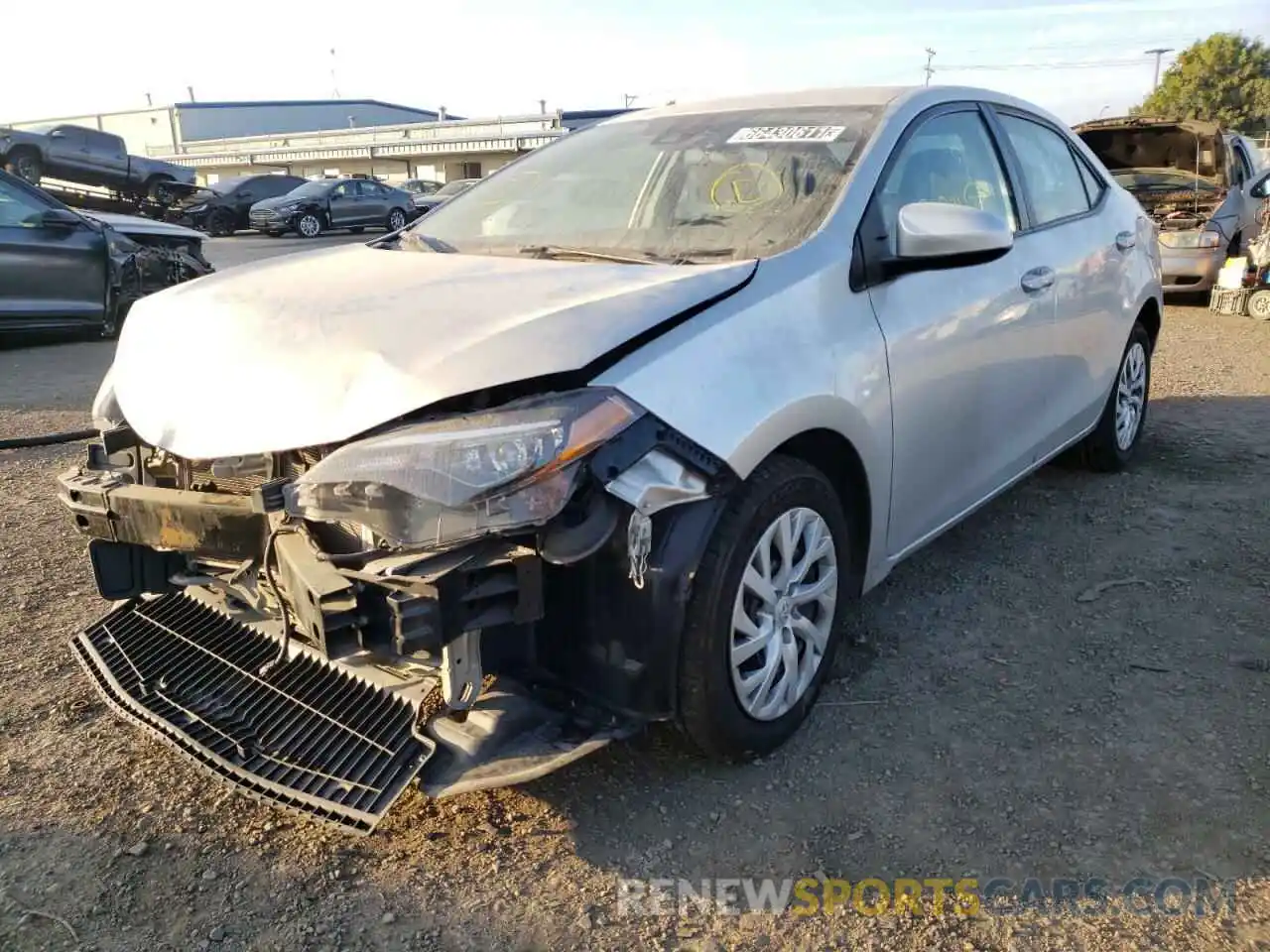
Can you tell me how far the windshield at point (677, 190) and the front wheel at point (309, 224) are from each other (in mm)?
21967

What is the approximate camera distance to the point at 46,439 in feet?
18.3

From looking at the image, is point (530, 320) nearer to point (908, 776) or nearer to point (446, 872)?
point (446, 872)

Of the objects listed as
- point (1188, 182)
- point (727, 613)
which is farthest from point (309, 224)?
point (727, 613)

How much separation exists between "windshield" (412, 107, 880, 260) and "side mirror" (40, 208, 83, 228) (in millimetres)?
6158

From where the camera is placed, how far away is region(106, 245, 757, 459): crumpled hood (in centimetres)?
217

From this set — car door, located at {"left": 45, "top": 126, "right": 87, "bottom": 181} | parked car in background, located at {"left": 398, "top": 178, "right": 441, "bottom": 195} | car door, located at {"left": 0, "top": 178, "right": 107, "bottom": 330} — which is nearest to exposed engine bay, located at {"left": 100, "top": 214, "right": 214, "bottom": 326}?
car door, located at {"left": 0, "top": 178, "right": 107, "bottom": 330}

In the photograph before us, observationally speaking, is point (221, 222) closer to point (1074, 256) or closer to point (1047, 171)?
point (1047, 171)

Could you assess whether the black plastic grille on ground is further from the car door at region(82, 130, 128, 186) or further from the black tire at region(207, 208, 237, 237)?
the black tire at region(207, 208, 237, 237)

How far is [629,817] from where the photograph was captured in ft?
8.20

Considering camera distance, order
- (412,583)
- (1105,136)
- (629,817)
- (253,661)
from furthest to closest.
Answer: (1105,136) < (253,661) < (629,817) < (412,583)

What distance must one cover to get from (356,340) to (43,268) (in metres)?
7.56

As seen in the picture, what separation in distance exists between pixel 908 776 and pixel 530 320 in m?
1.50

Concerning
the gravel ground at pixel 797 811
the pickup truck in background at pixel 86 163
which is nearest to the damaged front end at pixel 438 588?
the gravel ground at pixel 797 811

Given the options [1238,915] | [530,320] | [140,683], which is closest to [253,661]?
[140,683]
